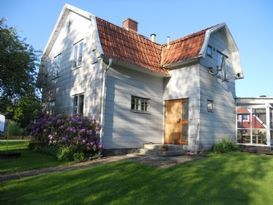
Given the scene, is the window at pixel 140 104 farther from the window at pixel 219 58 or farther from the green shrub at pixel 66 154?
the window at pixel 219 58

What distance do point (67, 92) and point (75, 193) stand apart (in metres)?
10.0

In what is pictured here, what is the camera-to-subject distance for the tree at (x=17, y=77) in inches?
538

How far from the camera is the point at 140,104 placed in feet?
43.8

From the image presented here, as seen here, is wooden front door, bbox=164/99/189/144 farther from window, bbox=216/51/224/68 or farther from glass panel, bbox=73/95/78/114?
glass panel, bbox=73/95/78/114

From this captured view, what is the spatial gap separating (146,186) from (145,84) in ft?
26.3

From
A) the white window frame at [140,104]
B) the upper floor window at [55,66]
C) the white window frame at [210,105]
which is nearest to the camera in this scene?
the white window frame at [140,104]

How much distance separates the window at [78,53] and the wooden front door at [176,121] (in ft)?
17.9

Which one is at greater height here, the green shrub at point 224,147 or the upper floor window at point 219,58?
the upper floor window at point 219,58

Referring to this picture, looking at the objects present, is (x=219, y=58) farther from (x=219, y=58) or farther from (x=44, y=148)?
(x=44, y=148)

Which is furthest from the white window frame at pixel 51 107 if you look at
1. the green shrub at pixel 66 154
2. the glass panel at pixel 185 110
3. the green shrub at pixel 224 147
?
the green shrub at pixel 224 147

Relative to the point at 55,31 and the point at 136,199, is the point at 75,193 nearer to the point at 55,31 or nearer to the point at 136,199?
the point at 136,199

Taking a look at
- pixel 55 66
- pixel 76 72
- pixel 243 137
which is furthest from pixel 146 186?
pixel 55 66

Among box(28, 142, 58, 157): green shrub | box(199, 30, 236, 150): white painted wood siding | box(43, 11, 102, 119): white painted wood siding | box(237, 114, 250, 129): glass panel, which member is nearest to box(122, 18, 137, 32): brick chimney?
box(43, 11, 102, 119): white painted wood siding

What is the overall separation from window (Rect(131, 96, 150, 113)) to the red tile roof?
167cm
